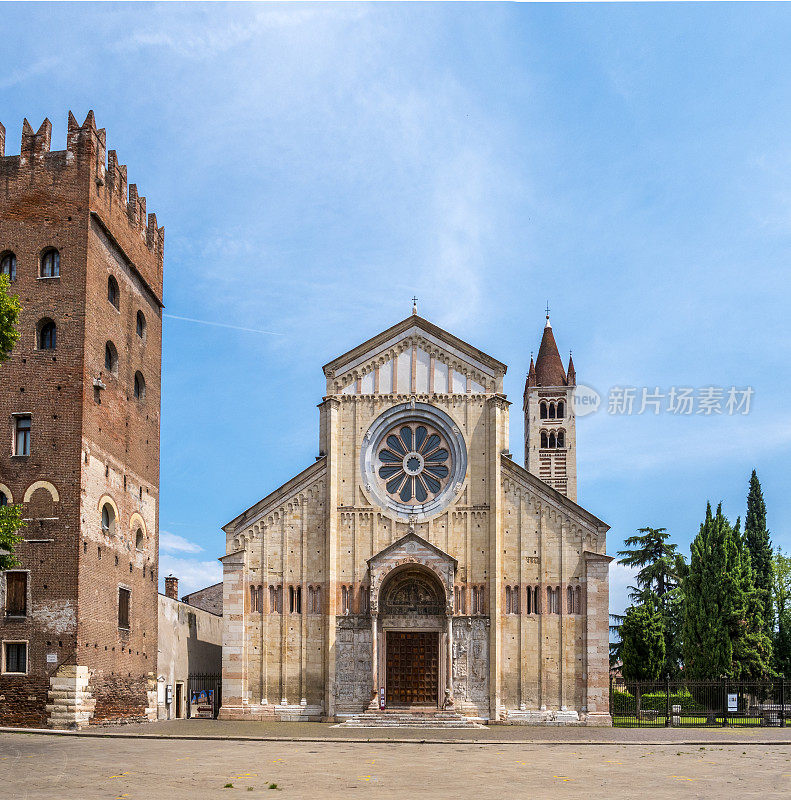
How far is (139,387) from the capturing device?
133 ft

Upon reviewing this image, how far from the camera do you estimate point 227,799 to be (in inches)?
659

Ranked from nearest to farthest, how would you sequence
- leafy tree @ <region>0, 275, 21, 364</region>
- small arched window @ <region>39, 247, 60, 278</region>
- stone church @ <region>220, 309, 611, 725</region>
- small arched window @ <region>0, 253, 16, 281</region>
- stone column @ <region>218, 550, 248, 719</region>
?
leafy tree @ <region>0, 275, 21, 364</region> < small arched window @ <region>39, 247, 60, 278</region> < small arched window @ <region>0, 253, 16, 281</region> < stone church @ <region>220, 309, 611, 725</region> < stone column @ <region>218, 550, 248, 719</region>

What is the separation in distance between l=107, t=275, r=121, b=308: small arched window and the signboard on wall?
17.9 m

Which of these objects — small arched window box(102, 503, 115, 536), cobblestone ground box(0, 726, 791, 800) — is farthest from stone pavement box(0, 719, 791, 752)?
small arched window box(102, 503, 115, 536)

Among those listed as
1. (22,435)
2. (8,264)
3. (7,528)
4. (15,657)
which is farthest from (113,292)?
(7,528)

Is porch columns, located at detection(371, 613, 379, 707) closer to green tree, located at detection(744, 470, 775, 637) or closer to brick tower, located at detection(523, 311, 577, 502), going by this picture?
green tree, located at detection(744, 470, 775, 637)

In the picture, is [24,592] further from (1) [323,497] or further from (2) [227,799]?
(2) [227,799]

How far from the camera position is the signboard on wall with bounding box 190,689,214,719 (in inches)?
1781

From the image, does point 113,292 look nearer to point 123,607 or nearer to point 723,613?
point 123,607

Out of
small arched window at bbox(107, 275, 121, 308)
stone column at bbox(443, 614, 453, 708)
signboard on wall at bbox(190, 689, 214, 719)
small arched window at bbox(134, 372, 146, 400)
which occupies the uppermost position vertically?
small arched window at bbox(107, 275, 121, 308)

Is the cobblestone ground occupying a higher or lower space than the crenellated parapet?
lower

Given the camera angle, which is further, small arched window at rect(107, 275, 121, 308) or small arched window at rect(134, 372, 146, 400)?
small arched window at rect(134, 372, 146, 400)

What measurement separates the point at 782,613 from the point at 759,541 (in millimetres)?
4668

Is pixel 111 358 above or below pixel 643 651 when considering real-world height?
above
